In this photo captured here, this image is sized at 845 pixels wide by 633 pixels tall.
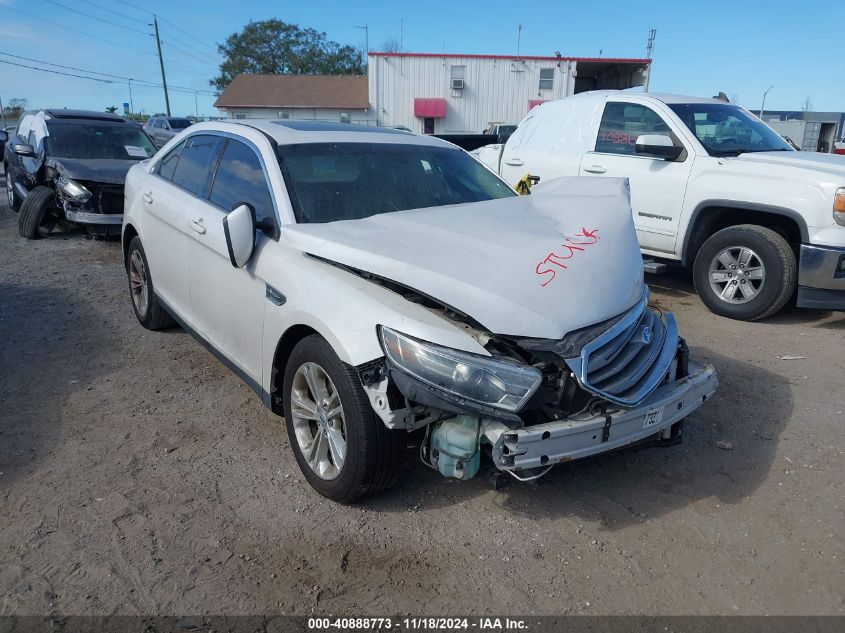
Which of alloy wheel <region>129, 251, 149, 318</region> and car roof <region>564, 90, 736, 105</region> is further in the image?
car roof <region>564, 90, 736, 105</region>

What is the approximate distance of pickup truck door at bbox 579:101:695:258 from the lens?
6.32 meters

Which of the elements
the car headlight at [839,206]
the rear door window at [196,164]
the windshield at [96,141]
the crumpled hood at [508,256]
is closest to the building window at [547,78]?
the windshield at [96,141]

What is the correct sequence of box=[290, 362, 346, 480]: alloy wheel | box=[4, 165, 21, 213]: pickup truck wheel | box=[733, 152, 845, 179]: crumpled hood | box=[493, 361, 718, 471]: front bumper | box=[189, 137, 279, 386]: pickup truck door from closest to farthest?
1. box=[493, 361, 718, 471]: front bumper
2. box=[290, 362, 346, 480]: alloy wheel
3. box=[189, 137, 279, 386]: pickup truck door
4. box=[733, 152, 845, 179]: crumpled hood
5. box=[4, 165, 21, 213]: pickup truck wheel

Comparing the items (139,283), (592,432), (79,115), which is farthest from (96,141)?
(592,432)

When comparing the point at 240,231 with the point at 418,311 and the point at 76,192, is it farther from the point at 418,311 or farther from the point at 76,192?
the point at 76,192

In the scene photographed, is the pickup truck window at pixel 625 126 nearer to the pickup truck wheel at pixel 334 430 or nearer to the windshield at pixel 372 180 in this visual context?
the windshield at pixel 372 180

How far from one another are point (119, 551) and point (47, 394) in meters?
1.99

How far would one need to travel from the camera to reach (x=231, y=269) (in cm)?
366

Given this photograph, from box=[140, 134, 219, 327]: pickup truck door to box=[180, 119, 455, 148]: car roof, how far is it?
10.4 inches

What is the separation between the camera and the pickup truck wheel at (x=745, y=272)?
5.64 m

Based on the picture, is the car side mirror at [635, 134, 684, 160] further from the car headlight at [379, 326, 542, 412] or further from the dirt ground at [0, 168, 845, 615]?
the car headlight at [379, 326, 542, 412]

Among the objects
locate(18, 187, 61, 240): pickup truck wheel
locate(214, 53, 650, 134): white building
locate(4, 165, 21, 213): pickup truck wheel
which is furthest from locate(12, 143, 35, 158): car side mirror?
locate(214, 53, 650, 134): white building

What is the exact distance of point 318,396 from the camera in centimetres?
304

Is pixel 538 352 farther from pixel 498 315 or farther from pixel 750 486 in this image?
pixel 750 486
